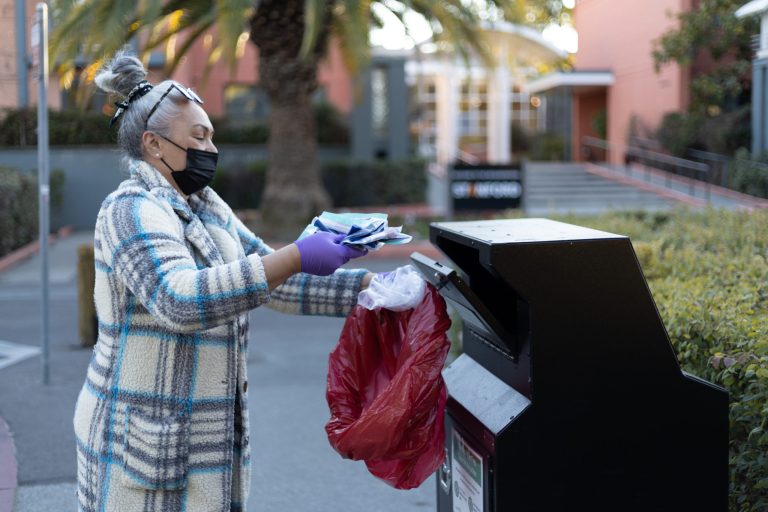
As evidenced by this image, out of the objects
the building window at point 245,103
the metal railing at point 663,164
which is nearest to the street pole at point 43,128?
the metal railing at point 663,164

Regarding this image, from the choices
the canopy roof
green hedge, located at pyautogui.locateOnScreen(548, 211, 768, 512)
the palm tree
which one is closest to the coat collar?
green hedge, located at pyautogui.locateOnScreen(548, 211, 768, 512)

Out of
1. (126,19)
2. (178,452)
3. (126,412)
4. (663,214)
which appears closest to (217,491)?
(178,452)

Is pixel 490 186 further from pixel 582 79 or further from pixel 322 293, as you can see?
pixel 322 293

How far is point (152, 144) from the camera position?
2471 millimetres

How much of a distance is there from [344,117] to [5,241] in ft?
32.3

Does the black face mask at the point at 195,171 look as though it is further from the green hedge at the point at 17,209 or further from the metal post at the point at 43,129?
the green hedge at the point at 17,209

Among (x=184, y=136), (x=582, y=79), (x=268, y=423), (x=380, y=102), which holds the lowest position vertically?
(x=268, y=423)

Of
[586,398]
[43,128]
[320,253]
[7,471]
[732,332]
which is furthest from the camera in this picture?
[43,128]

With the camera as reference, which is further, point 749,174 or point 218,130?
point 218,130

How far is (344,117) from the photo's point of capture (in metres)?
22.2

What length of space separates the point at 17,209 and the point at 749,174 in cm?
1359

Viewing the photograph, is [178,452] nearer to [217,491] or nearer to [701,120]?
[217,491]

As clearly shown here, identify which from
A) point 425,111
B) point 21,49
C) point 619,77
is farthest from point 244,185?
point 425,111

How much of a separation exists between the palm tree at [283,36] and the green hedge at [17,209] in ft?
6.33
